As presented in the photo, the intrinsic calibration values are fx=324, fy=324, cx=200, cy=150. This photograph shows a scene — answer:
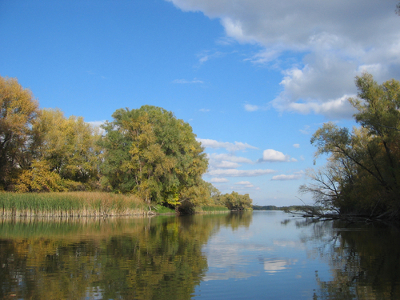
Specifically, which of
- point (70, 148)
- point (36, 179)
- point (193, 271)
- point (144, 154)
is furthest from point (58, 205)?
point (193, 271)

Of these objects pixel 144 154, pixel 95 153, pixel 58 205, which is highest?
pixel 95 153

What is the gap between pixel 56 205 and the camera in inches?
1213

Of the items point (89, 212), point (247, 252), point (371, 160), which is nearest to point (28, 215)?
point (89, 212)

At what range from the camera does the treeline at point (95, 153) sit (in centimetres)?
4019

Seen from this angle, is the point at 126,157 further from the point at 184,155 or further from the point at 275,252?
the point at 275,252

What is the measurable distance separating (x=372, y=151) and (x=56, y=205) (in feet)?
99.1

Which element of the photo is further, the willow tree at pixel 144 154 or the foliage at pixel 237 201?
the foliage at pixel 237 201

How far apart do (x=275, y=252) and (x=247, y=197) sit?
124 metres

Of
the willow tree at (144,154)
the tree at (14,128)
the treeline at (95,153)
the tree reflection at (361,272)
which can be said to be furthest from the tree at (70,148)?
the tree reflection at (361,272)

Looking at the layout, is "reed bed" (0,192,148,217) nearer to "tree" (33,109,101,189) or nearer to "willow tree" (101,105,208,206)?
"willow tree" (101,105,208,206)

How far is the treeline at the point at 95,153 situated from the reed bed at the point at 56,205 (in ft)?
35.8

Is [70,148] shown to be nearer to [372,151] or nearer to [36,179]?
[36,179]

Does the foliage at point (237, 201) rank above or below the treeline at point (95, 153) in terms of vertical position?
below

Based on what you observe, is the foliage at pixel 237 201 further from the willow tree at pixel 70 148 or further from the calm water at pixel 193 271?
the calm water at pixel 193 271
